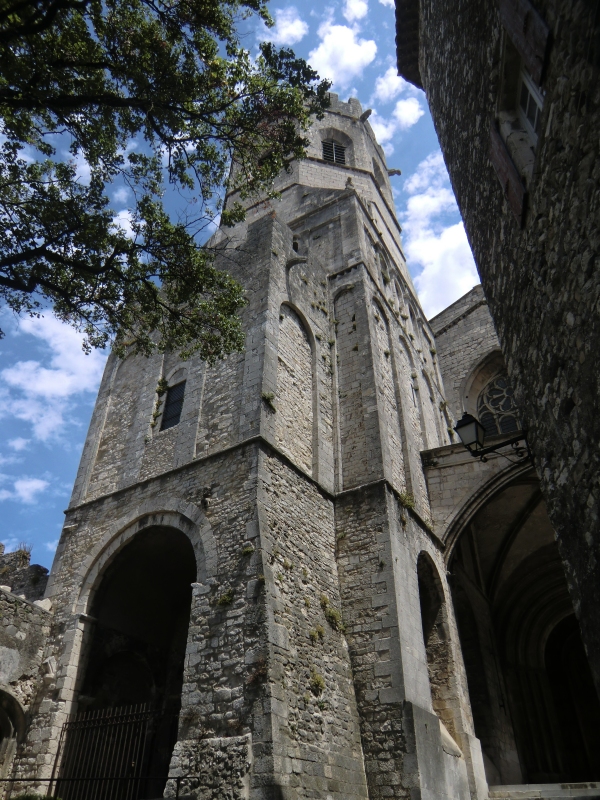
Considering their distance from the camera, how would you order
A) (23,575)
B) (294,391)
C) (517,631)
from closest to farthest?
(294,391) < (23,575) < (517,631)

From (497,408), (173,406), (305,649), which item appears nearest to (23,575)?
(173,406)

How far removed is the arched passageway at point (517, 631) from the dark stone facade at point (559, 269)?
334 inches

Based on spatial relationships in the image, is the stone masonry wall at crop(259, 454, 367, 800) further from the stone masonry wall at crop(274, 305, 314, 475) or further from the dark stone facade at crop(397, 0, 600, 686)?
the dark stone facade at crop(397, 0, 600, 686)

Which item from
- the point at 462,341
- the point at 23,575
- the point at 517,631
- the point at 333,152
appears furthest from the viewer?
the point at 333,152

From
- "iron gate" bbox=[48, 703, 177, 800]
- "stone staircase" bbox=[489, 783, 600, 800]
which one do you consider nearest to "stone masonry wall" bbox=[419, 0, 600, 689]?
"stone staircase" bbox=[489, 783, 600, 800]

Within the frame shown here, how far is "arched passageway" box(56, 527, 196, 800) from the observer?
9.28 meters

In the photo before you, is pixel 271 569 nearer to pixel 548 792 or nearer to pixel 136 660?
pixel 136 660

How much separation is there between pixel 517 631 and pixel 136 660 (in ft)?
36.0

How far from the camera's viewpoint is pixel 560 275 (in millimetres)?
4461

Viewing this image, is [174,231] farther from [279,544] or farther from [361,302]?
[361,302]

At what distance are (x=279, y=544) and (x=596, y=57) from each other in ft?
24.8

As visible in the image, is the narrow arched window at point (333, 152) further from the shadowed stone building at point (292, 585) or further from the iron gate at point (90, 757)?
the iron gate at point (90, 757)

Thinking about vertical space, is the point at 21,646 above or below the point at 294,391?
below

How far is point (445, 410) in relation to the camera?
1897 centimetres
